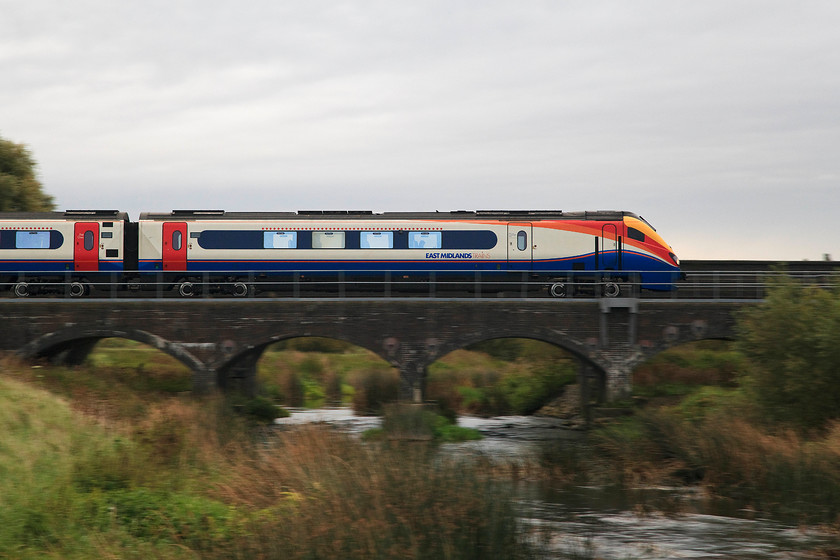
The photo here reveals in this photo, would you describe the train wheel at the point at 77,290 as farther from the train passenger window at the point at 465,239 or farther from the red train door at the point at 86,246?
the train passenger window at the point at 465,239

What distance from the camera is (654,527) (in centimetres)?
1606

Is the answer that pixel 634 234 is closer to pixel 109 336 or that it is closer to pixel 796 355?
pixel 796 355

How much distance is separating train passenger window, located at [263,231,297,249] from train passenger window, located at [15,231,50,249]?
8.62 metres

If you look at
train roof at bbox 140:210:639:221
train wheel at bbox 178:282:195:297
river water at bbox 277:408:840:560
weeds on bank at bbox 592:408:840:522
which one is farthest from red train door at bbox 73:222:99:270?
weeds on bank at bbox 592:408:840:522

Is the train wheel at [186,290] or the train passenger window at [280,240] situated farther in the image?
the train passenger window at [280,240]

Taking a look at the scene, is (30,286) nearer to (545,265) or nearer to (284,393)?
(284,393)

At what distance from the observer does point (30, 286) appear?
103 feet

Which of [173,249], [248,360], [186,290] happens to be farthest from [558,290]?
[173,249]

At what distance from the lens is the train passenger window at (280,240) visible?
105 feet

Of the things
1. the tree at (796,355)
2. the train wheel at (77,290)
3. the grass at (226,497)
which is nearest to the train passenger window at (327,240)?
the train wheel at (77,290)

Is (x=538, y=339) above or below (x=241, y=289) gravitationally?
below

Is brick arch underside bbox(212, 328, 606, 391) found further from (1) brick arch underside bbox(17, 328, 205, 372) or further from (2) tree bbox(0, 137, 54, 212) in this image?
(2) tree bbox(0, 137, 54, 212)

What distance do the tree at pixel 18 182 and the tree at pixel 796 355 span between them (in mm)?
39961

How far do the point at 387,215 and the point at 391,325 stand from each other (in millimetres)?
6165
